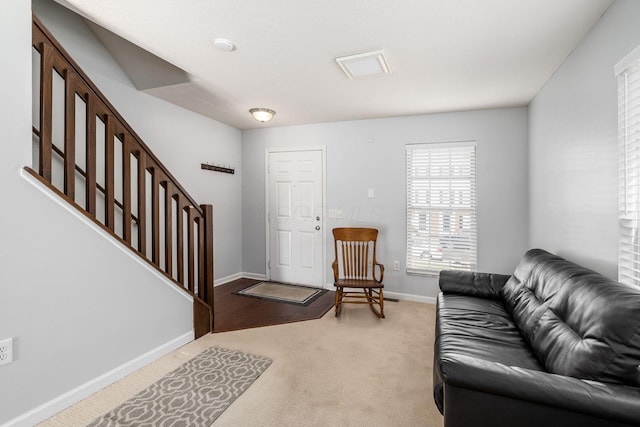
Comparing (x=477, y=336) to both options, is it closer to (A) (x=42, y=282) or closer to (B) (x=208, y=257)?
(B) (x=208, y=257)

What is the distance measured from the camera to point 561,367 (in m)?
1.38

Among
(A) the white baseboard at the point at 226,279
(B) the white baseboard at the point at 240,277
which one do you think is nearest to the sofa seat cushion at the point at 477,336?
(B) the white baseboard at the point at 240,277

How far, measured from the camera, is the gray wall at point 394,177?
3.71 m

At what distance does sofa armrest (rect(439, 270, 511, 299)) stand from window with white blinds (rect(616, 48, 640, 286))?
3.44ft

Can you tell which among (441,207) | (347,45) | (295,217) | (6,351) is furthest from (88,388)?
(441,207)

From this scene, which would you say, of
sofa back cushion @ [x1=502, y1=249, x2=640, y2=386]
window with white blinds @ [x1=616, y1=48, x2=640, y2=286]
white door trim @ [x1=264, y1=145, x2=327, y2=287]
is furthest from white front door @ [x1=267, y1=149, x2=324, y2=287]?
window with white blinds @ [x1=616, y1=48, x2=640, y2=286]

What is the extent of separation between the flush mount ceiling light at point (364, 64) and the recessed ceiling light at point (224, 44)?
807mm

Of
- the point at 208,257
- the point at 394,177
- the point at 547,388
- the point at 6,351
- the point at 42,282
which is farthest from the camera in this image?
the point at 394,177

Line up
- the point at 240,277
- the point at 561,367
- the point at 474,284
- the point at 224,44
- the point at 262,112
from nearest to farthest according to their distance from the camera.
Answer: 1. the point at 561,367
2. the point at 224,44
3. the point at 474,284
4. the point at 262,112
5. the point at 240,277

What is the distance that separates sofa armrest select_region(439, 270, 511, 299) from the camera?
272cm

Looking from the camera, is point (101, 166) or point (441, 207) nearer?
point (101, 166)

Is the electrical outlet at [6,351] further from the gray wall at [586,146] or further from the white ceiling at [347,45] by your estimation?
the gray wall at [586,146]

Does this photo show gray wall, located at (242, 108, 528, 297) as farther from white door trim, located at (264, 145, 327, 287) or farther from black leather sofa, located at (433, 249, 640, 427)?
black leather sofa, located at (433, 249, 640, 427)

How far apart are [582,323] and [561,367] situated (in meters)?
0.23
